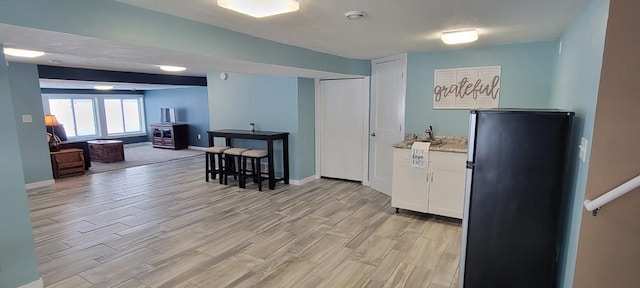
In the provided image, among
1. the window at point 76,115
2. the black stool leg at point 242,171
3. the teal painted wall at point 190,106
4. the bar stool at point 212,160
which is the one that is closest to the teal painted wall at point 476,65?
the black stool leg at point 242,171

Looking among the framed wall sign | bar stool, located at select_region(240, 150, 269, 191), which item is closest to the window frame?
bar stool, located at select_region(240, 150, 269, 191)

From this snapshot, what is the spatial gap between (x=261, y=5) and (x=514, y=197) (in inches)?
79.7

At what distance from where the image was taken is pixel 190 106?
995 cm

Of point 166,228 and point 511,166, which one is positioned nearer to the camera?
point 511,166

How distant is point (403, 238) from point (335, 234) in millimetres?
725

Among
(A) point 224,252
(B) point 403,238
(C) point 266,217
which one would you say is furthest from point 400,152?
(A) point 224,252

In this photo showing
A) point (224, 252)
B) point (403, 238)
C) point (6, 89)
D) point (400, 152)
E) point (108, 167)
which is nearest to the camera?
point (6, 89)

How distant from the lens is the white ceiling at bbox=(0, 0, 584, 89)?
83.0 inches

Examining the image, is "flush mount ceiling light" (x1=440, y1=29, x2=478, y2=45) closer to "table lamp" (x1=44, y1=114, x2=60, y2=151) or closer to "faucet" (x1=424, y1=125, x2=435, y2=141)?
"faucet" (x1=424, y1=125, x2=435, y2=141)

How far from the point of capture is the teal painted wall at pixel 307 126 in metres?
5.39

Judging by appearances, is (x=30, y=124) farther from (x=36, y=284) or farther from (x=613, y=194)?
(x=613, y=194)

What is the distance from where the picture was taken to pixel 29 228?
245cm

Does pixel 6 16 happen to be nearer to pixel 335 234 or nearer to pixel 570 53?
pixel 335 234

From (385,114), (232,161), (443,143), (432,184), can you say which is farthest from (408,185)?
(232,161)
